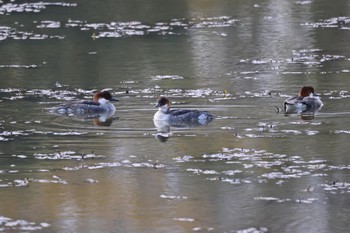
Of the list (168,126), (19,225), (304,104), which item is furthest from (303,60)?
(19,225)

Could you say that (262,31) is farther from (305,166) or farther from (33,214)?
(33,214)

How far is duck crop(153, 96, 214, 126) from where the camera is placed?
1516 centimetres

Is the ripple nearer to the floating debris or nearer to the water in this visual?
the water

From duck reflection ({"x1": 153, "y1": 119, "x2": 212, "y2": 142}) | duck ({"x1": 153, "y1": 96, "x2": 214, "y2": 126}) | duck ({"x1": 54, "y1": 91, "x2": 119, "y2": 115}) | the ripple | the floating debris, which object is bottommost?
the floating debris

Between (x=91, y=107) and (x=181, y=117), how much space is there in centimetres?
176

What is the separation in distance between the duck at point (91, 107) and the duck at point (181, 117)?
1206 mm

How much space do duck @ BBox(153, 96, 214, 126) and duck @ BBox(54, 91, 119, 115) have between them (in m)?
1.21

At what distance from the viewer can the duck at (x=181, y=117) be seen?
15164mm

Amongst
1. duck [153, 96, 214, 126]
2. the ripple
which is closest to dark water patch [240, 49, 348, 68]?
duck [153, 96, 214, 126]

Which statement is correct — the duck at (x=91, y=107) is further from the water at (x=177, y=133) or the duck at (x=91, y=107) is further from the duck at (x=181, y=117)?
the duck at (x=181, y=117)

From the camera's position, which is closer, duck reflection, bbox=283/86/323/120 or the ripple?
duck reflection, bbox=283/86/323/120

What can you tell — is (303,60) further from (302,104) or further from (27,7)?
(27,7)

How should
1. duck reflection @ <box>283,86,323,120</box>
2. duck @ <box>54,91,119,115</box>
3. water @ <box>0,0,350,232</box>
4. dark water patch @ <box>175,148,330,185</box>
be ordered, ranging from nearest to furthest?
1. water @ <box>0,0,350,232</box>
2. dark water patch @ <box>175,148,330,185</box>
3. duck reflection @ <box>283,86,323,120</box>
4. duck @ <box>54,91,119,115</box>

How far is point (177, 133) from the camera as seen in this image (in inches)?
575
